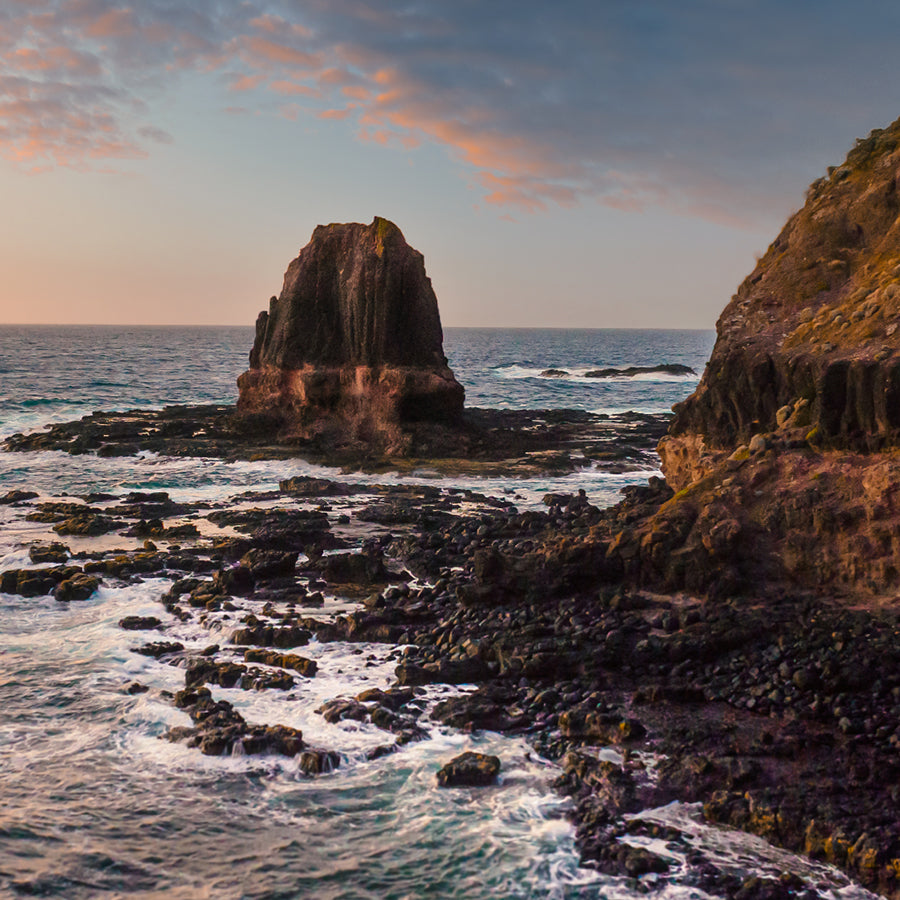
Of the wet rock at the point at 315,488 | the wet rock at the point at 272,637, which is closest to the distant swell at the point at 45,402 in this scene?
the wet rock at the point at 315,488

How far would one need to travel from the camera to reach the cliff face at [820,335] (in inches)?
702

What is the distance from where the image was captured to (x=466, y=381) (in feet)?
327

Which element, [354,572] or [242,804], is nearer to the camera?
[242,804]

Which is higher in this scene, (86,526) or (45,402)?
(45,402)

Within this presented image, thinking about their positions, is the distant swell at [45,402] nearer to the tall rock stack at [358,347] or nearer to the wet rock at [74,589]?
the tall rock stack at [358,347]

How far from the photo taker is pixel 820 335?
2055cm

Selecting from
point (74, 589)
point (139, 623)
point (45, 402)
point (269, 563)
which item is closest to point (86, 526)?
point (74, 589)

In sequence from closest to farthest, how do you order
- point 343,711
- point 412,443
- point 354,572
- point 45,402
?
point 343,711 < point 354,572 < point 412,443 < point 45,402

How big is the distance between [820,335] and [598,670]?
10.1 meters

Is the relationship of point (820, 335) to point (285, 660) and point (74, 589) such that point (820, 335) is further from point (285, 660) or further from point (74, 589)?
point (74, 589)

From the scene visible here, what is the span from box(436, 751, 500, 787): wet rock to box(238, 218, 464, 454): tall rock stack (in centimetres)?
2992

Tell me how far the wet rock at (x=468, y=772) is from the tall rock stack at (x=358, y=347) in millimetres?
29918

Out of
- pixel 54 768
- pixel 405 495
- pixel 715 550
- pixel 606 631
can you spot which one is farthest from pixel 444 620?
pixel 405 495

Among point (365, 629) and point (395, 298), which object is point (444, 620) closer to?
point (365, 629)
